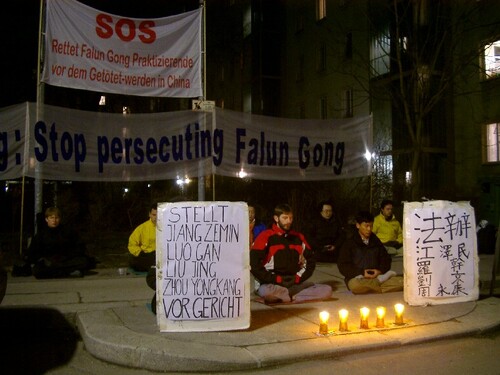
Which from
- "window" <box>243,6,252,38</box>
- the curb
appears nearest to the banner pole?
the curb

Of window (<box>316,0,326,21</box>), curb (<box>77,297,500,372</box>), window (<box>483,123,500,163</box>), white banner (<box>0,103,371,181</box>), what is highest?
window (<box>316,0,326,21</box>)

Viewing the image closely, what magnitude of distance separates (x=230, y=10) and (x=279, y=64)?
21.2 feet

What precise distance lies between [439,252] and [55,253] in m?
5.83

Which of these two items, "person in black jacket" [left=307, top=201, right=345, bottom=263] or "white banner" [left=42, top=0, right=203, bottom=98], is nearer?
"white banner" [left=42, top=0, right=203, bottom=98]

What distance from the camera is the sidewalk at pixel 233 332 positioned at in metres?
5.17

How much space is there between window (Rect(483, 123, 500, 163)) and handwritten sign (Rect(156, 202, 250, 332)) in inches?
699

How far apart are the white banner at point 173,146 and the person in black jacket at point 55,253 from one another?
941 mm

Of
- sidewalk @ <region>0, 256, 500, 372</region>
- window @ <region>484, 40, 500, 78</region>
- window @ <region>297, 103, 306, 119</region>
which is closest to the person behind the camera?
sidewalk @ <region>0, 256, 500, 372</region>

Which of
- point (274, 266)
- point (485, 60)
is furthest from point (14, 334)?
point (485, 60)

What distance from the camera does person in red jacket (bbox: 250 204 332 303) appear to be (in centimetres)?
707

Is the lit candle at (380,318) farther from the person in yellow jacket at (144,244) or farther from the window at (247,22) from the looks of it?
the window at (247,22)

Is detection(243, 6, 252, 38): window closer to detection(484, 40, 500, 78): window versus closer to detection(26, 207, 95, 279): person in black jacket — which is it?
detection(484, 40, 500, 78): window

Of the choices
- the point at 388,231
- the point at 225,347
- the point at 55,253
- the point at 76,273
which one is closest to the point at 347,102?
the point at 388,231

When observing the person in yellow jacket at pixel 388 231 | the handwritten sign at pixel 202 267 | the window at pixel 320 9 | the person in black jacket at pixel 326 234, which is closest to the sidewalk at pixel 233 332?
the handwritten sign at pixel 202 267
